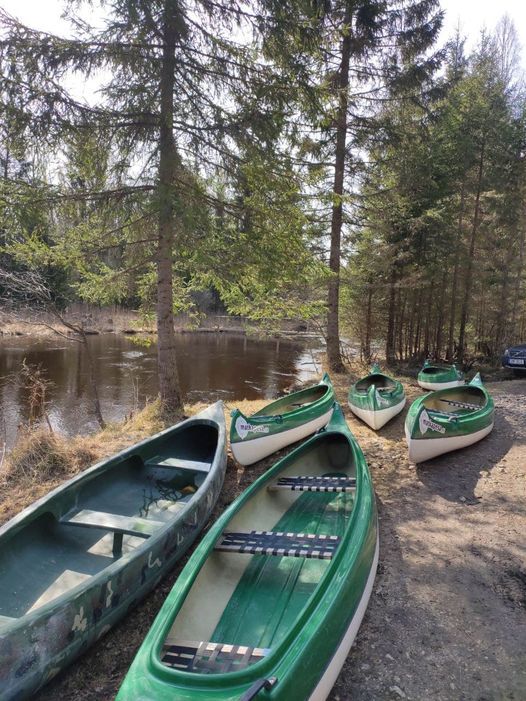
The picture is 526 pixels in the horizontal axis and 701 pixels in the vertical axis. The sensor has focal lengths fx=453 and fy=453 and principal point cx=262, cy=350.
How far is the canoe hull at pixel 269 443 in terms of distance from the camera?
6.22 meters

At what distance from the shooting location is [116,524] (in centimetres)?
377

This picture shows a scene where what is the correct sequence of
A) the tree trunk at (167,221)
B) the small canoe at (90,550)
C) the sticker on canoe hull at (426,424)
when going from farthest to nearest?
1. the tree trunk at (167,221)
2. the sticker on canoe hull at (426,424)
3. the small canoe at (90,550)

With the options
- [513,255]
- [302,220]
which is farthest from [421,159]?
[302,220]

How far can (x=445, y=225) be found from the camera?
15.3m

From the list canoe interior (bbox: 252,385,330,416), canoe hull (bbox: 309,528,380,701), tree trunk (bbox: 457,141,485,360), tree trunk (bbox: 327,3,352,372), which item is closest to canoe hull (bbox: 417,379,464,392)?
tree trunk (bbox: 327,3,352,372)

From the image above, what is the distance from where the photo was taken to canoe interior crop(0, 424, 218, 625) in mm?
3340

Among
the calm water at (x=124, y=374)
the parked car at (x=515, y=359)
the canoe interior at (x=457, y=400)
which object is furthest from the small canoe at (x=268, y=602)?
the parked car at (x=515, y=359)

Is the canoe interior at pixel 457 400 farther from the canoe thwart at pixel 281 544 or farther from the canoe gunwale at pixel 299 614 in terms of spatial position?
the canoe thwart at pixel 281 544

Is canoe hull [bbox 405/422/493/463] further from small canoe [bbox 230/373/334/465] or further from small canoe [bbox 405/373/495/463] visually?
small canoe [bbox 230/373/334/465]

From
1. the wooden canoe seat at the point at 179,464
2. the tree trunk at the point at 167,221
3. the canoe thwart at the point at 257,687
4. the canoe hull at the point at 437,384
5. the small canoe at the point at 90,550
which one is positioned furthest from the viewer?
the canoe hull at the point at 437,384

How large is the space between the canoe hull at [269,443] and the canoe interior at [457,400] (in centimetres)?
233

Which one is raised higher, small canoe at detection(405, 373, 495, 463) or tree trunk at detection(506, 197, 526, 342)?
tree trunk at detection(506, 197, 526, 342)

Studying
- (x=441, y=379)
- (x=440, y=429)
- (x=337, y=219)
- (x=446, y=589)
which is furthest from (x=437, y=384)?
(x=446, y=589)

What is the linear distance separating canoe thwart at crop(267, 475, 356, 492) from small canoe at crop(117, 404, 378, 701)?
0.01 meters
